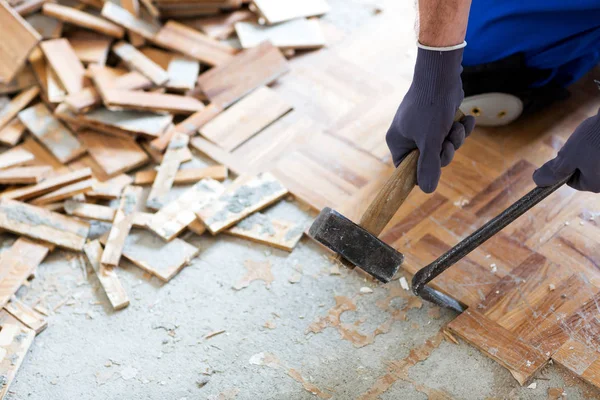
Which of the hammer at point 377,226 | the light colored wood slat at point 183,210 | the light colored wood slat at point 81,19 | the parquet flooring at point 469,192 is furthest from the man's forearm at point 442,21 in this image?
the light colored wood slat at point 81,19

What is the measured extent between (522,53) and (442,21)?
3.08ft

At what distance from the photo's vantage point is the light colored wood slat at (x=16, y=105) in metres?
2.79

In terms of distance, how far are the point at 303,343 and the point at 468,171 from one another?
963mm

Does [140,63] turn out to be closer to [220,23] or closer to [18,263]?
[220,23]

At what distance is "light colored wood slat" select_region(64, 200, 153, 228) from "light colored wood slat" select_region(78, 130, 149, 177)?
18 cm

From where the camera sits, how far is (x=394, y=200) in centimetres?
177

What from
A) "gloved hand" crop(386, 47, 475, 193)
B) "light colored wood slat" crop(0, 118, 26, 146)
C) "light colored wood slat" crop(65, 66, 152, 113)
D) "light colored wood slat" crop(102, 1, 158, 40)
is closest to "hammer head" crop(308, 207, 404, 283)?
Answer: "gloved hand" crop(386, 47, 475, 193)

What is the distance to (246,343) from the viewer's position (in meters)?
2.07

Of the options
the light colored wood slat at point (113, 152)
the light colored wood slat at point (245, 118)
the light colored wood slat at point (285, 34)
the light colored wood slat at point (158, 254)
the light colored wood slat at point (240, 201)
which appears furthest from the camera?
the light colored wood slat at point (285, 34)

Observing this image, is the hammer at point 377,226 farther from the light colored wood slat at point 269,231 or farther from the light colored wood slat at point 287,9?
the light colored wood slat at point 287,9

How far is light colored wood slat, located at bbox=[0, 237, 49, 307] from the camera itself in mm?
2216

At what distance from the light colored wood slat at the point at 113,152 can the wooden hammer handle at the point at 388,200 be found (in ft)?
4.05

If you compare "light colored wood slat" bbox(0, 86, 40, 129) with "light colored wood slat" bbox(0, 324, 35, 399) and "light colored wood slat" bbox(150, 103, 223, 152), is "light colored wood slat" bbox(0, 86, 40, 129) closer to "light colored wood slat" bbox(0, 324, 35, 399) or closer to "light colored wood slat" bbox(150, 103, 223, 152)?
"light colored wood slat" bbox(150, 103, 223, 152)

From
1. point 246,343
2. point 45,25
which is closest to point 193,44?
point 45,25
